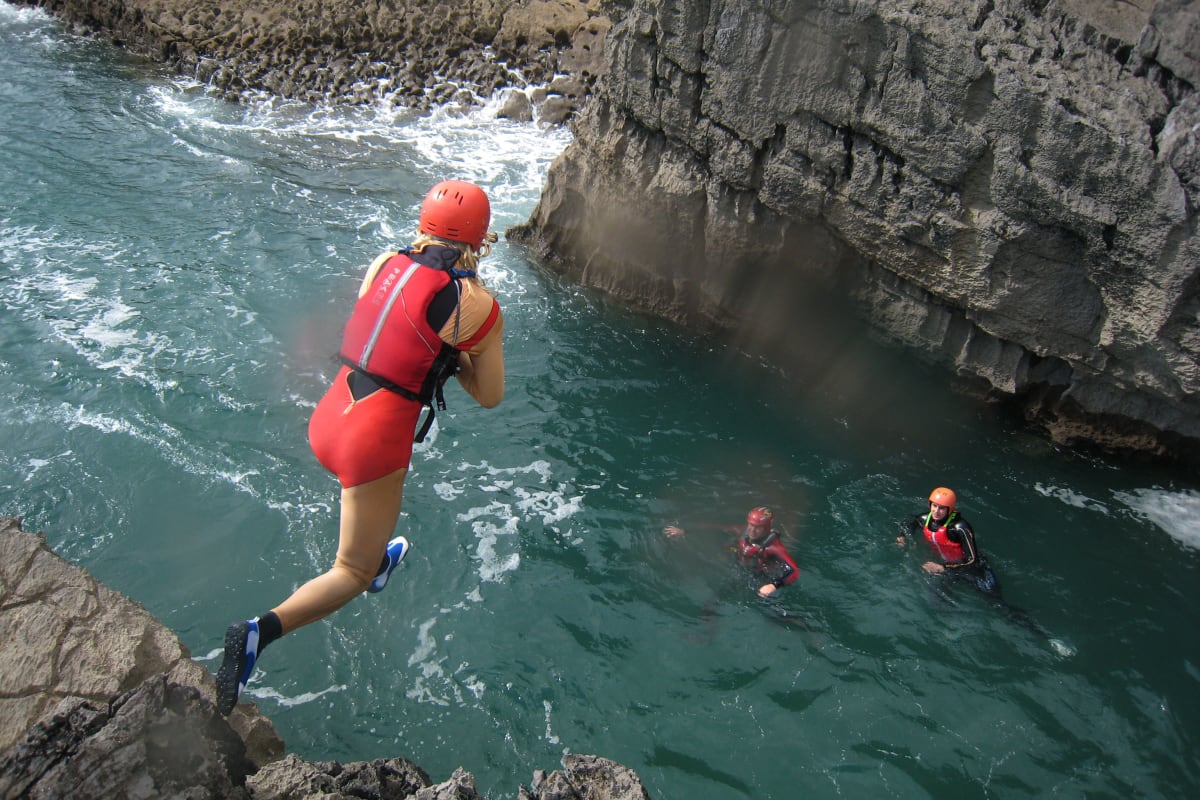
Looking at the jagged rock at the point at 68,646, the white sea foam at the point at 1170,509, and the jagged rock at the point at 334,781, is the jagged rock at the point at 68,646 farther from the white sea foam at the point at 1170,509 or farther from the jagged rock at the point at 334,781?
the white sea foam at the point at 1170,509

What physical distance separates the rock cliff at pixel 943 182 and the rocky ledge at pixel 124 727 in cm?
758

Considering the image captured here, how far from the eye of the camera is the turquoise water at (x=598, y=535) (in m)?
6.49

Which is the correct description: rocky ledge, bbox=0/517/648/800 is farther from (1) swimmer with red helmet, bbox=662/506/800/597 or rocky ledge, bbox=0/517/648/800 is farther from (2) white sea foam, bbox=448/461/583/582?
(1) swimmer with red helmet, bbox=662/506/800/597

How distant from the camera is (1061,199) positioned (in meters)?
8.57

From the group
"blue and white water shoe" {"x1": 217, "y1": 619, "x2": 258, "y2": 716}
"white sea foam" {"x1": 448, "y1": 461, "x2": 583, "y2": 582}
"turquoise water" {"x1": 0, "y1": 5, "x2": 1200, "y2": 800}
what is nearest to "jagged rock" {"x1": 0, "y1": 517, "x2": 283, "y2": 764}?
"blue and white water shoe" {"x1": 217, "y1": 619, "x2": 258, "y2": 716}

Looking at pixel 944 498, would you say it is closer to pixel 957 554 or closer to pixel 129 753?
pixel 957 554

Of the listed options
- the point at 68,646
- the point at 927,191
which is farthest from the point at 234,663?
the point at 927,191

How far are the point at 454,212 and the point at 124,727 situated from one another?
2.88 metres

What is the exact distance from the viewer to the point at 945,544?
8.54 meters

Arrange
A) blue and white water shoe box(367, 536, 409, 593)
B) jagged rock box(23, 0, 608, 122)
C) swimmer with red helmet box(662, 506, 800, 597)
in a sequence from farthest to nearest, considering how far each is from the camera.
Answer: jagged rock box(23, 0, 608, 122) < swimmer with red helmet box(662, 506, 800, 597) < blue and white water shoe box(367, 536, 409, 593)

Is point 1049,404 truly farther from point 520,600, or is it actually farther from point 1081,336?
point 520,600

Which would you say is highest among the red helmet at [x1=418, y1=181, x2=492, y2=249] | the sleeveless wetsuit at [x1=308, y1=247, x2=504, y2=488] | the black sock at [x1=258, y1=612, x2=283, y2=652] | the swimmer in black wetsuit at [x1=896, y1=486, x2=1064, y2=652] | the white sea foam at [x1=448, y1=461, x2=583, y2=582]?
the red helmet at [x1=418, y1=181, x2=492, y2=249]

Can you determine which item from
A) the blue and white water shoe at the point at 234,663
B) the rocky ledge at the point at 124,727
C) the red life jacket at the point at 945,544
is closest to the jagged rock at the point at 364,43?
the red life jacket at the point at 945,544

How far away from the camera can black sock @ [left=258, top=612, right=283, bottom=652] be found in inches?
171
